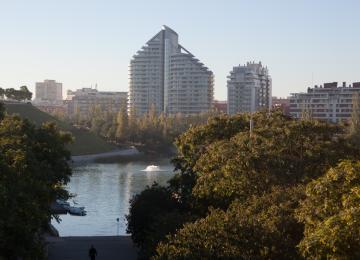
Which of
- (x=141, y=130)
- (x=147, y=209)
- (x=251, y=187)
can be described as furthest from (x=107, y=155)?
(x=251, y=187)

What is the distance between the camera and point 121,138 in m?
92.9

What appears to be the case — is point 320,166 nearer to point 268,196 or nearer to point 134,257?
point 268,196

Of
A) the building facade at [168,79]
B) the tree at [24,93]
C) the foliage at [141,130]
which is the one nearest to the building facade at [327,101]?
the foliage at [141,130]

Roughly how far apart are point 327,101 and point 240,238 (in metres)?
94.2

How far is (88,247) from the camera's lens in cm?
2198

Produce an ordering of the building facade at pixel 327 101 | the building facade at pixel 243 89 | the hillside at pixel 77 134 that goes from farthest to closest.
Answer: the building facade at pixel 243 89 < the building facade at pixel 327 101 < the hillside at pixel 77 134

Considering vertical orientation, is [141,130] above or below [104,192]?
above

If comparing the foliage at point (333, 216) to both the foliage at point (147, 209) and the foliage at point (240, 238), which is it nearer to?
the foliage at point (240, 238)

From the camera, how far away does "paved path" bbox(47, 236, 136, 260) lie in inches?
809

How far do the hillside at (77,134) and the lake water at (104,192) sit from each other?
11042 mm

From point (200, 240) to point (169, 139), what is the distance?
7892 cm

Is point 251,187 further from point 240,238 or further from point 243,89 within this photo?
point 243,89

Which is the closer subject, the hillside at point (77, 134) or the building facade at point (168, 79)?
the hillside at point (77, 134)

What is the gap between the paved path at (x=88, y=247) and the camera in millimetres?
20547
